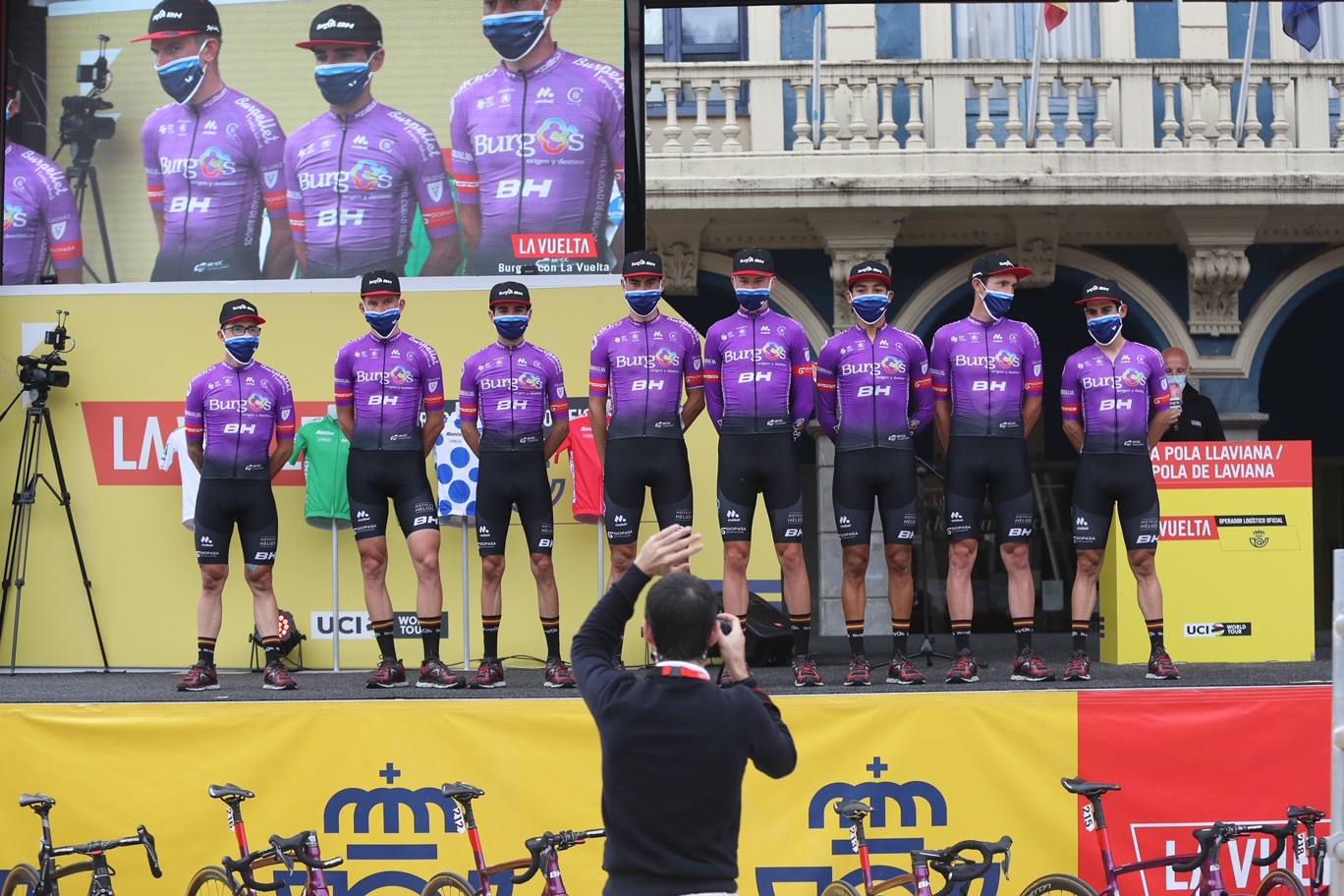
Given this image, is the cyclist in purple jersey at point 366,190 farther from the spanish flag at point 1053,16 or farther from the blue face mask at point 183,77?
the spanish flag at point 1053,16

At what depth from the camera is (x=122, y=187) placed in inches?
367

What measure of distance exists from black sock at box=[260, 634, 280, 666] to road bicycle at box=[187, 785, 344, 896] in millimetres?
1416

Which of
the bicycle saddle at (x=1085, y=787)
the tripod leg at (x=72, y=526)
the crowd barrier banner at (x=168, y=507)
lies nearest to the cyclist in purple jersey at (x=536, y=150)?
the crowd barrier banner at (x=168, y=507)

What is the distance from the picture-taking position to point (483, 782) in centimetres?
623

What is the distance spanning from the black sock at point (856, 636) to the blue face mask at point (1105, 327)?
1773 mm

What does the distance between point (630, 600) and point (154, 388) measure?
6275 mm

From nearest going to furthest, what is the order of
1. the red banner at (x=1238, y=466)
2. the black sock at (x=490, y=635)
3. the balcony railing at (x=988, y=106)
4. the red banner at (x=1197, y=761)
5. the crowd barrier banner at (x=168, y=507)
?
the red banner at (x=1197, y=761) → the black sock at (x=490, y=635) → the red banner at (x=1238, y=466) → the crowd barrier banner at (x=168, y=507) → the balcony railing at (x=988, y=106)

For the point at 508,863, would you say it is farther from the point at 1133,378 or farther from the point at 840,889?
the point at 1133,378

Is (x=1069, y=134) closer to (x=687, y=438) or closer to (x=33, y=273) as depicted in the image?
(x=687, y=438)

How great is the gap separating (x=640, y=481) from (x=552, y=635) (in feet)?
2.80

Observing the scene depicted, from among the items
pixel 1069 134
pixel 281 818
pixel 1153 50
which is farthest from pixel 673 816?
pixel 1153 50

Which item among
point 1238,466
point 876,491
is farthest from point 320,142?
point 1238,466

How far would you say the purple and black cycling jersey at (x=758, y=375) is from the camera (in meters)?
7.47

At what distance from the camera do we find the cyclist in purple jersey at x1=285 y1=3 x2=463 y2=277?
911cm
